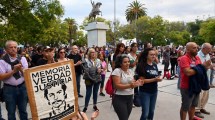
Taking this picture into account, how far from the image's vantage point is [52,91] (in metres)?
3.14

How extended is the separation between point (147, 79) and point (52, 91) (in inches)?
77.3

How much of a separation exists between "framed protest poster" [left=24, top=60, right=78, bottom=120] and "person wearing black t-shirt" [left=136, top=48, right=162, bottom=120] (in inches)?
63.9

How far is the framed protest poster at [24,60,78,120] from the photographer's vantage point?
2922mm

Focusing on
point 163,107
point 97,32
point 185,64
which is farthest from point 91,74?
point 97,32

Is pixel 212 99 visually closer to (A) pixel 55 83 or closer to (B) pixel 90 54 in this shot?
(B) pixel 90 54

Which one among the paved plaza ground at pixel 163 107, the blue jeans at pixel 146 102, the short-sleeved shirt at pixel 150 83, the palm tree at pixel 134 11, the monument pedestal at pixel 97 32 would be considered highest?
the palm tree at pixel 134 11

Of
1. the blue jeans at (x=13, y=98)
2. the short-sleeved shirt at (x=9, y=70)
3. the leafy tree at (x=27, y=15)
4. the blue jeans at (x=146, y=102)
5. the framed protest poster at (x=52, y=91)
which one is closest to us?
the framed protest poster at (x=52, y=91)

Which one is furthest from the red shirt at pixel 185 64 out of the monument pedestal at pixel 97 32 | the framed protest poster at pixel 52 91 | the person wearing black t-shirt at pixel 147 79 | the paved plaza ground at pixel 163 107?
the monument pedestal at pixel 97 32

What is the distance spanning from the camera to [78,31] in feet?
278

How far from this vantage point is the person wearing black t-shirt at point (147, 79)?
4.59 m

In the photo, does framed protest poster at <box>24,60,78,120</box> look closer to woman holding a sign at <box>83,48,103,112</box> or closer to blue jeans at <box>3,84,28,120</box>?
blue jeans at <box>3,84,28,120</box>

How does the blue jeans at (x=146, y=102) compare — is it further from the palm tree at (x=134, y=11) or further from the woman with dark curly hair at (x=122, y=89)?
the palm tree at (x=134, y=11)

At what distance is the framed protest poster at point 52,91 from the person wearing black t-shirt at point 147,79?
1623 mm

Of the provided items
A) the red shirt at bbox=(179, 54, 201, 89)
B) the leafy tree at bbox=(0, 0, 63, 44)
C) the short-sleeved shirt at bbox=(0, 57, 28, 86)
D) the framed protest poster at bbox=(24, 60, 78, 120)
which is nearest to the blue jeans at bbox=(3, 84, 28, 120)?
the short-sleeved shirt at bbox=(0, 57, 28, 86)
